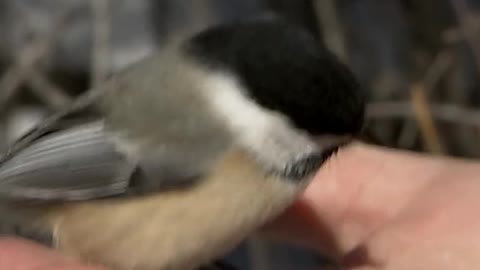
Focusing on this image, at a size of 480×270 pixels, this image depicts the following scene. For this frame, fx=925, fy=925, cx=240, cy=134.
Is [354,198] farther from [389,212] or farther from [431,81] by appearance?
[431,81]

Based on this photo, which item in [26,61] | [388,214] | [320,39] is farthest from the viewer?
[26,61]

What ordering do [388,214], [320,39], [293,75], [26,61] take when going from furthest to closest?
[26,61], [320,39], [388,214], [293,75]

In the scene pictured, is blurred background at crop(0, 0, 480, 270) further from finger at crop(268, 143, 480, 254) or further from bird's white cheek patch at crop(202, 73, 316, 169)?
bird's white cheek patch at crop(202, 73, 316, 169)

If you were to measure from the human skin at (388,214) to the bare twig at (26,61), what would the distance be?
0.49 meters

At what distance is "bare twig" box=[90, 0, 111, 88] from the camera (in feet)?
3.93

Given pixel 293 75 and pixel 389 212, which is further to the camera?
pixel 389 212

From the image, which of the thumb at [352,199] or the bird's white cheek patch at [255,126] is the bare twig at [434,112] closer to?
the thumb at [352,199]

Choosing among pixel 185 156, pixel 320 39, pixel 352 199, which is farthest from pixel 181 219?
pixel 320 39

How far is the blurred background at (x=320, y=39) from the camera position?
3.61 ft

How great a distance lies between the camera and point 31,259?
634mm

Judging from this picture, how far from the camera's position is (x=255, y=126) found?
60 centimetres

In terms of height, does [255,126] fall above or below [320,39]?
above

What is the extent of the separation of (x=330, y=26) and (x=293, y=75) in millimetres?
573

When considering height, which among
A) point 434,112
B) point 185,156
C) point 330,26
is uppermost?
point 185,156
